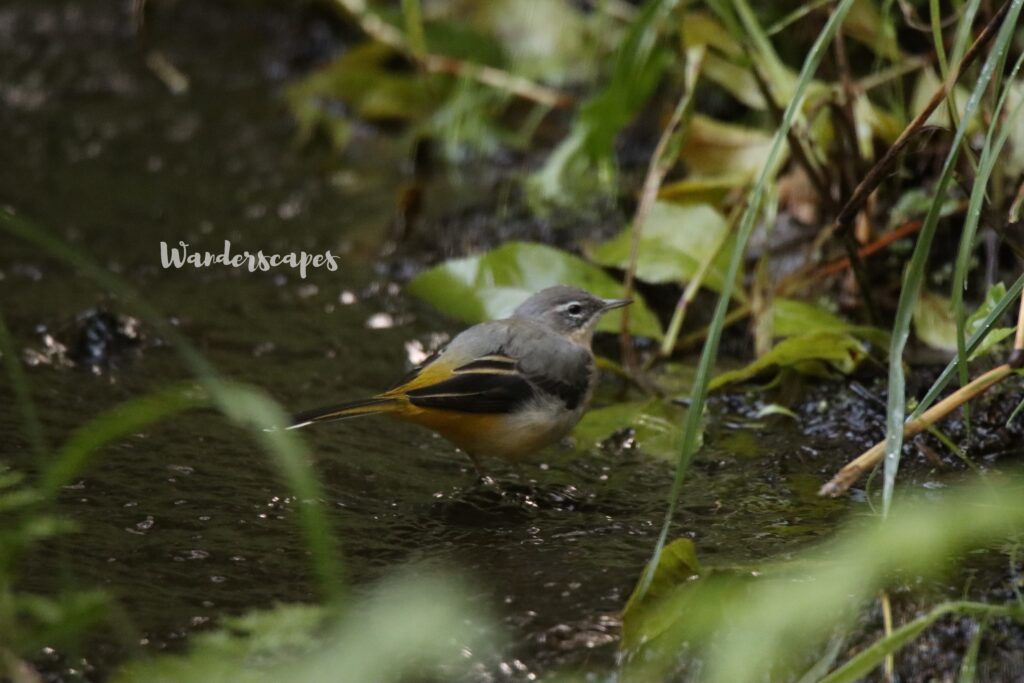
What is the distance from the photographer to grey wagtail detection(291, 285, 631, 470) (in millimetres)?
3854

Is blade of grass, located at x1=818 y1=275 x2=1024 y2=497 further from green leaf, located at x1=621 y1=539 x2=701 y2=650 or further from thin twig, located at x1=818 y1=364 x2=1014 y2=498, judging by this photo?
green leaf, located at x1=621 y1=539 x2=701 y2=650

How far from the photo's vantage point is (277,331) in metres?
5.09

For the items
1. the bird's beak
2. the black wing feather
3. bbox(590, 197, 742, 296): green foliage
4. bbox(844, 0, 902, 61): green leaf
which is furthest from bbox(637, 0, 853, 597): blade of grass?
bbox(844, 0, 902, 61): green leaf

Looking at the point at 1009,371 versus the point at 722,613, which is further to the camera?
the point at 1009,371

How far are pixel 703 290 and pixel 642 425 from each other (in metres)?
1.19

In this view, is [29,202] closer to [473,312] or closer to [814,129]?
[473,312]

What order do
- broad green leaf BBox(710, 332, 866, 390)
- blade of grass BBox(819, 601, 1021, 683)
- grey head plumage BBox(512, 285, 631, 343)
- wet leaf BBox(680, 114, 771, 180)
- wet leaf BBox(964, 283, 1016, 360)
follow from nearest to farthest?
blade of grass BBox(819, 601, 1021, 683) < wet leaf BBox(964, 283, 1016, 360) < broad green leaf BBox(710, 332, 866, 390) < grey head plumage BBox(512, 285, 631, 343) < wet leaf BBox(680, 114, 771, 180)

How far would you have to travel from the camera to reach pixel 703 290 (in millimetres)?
5297

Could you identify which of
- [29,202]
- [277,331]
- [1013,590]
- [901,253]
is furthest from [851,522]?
[29,202]

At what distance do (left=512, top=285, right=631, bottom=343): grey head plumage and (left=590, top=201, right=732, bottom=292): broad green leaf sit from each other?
374 millimetres

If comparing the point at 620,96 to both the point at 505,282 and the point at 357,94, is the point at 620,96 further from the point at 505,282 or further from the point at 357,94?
the point at 357,94

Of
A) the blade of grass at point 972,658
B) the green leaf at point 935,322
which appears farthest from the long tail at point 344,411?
the green leaf at point 935,322

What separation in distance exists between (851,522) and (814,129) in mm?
2159

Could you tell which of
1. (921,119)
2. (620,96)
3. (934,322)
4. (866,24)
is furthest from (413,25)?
(921,119)
